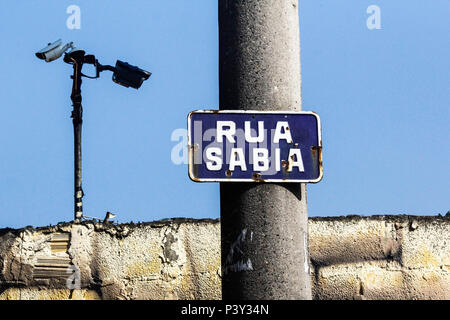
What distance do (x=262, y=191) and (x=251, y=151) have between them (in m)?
0.17

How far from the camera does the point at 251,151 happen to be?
2996mm

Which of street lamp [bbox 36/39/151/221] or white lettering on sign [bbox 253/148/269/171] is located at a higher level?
street lamp [bbox 36/39/151/221]

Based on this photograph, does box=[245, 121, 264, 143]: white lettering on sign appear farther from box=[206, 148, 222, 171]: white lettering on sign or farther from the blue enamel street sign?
box=[206, 148, 222, 171]: white lettering on sign

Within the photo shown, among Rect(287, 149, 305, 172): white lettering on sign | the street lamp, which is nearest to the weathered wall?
Rect(287, 149, 305, 172): white lettering on sign

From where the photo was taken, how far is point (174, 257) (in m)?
4.68

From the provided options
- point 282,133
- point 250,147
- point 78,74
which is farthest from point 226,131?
point 78,74

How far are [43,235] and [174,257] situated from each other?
842 millimetres

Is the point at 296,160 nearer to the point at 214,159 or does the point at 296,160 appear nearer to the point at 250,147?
the point at 250,147

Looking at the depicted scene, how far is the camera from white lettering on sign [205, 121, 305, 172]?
117 inches

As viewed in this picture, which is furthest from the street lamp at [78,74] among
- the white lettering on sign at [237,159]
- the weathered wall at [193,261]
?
the white lettering on sign at [237,159]

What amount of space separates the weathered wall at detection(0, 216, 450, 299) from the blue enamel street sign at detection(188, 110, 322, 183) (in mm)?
1731

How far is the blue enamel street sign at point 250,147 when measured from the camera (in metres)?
2.98

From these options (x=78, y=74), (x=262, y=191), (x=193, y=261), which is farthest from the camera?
(x=78, y=74)
